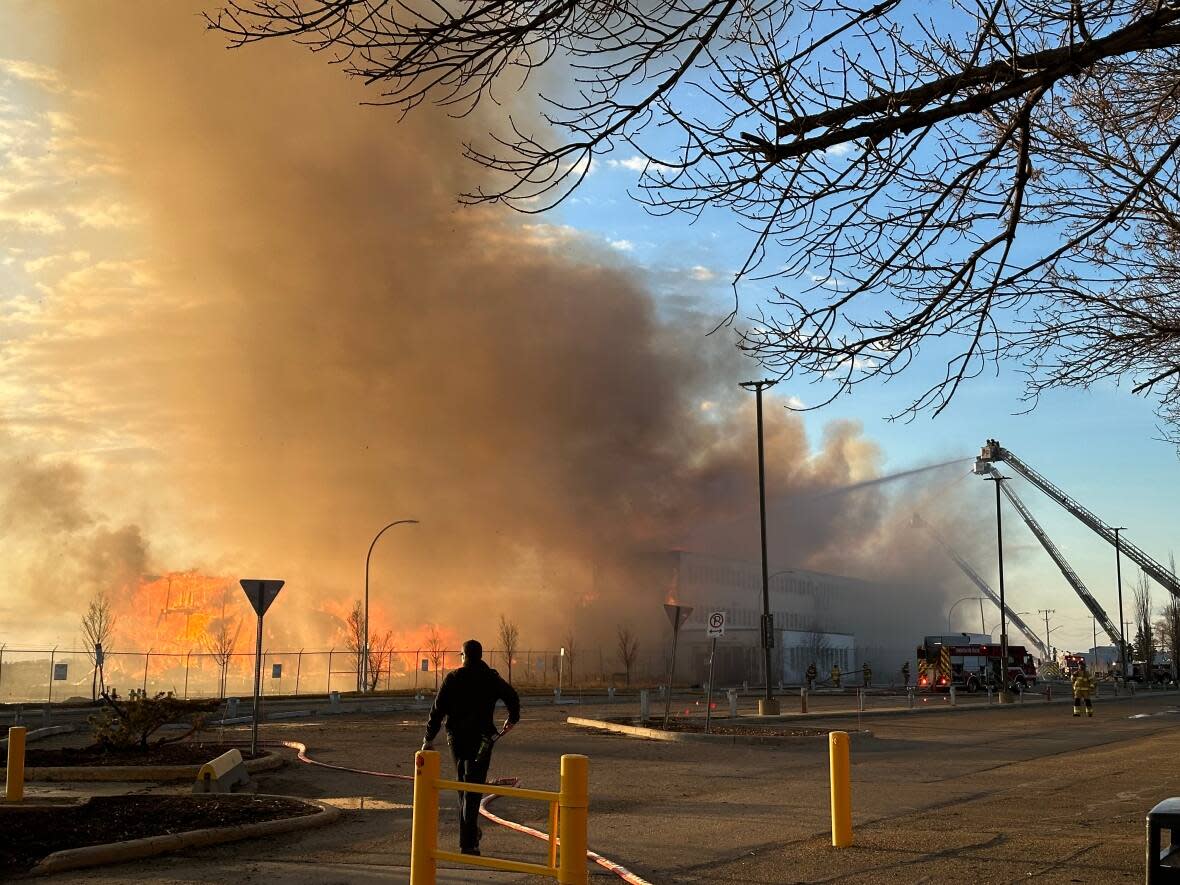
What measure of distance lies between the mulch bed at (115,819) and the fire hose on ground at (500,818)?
5.76 ft

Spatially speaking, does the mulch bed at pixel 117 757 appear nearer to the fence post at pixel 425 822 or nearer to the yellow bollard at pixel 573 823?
the fence post at pixel 425 822

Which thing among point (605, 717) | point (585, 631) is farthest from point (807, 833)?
point (585, 631)

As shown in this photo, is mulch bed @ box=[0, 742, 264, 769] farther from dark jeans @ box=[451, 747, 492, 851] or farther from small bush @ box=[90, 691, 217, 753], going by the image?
dark jeans @ box=[451, 747, 492, 851]

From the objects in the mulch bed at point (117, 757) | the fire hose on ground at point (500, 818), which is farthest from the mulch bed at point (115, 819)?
the mulch bed at point (117, 757)

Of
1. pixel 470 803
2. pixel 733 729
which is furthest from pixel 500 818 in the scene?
pixel 733 729

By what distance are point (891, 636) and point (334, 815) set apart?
9165cm

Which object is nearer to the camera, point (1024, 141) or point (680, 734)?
point (1024, 141)

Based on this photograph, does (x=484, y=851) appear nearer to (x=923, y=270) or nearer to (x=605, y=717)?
(x=923, y=270)

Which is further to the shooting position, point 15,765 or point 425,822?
point 15,765

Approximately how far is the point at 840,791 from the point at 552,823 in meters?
3.67

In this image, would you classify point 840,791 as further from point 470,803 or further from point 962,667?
point 962,667

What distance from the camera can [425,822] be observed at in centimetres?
562

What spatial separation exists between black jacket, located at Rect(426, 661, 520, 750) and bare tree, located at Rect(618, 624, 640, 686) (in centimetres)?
5828

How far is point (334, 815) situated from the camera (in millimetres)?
10062
